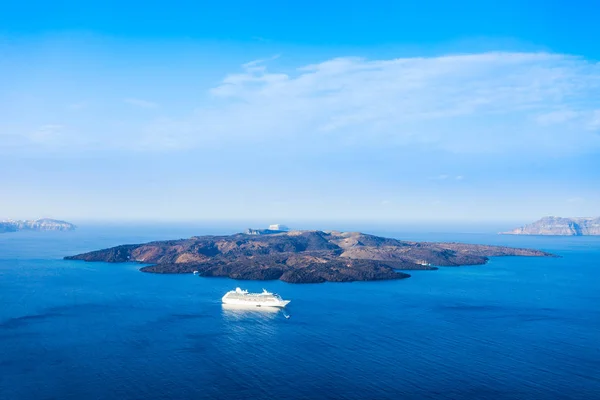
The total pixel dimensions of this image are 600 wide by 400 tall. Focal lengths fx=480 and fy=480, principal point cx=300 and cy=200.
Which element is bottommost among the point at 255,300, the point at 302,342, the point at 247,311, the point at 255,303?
the point at 302,342

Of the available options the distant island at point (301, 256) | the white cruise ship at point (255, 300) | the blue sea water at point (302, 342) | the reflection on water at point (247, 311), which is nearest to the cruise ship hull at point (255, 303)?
the white cruise ship at point (255, 300)

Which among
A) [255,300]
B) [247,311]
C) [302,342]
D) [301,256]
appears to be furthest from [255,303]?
[301,256]

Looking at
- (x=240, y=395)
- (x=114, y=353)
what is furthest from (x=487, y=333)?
(x=114, y=353)

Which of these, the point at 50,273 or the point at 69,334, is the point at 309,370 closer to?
the point at 69,334

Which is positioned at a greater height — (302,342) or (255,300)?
(255,300)

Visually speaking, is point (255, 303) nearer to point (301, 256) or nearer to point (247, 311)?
point (247, 311)

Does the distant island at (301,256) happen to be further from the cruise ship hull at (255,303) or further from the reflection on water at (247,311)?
the reflection on water at (247,311)
